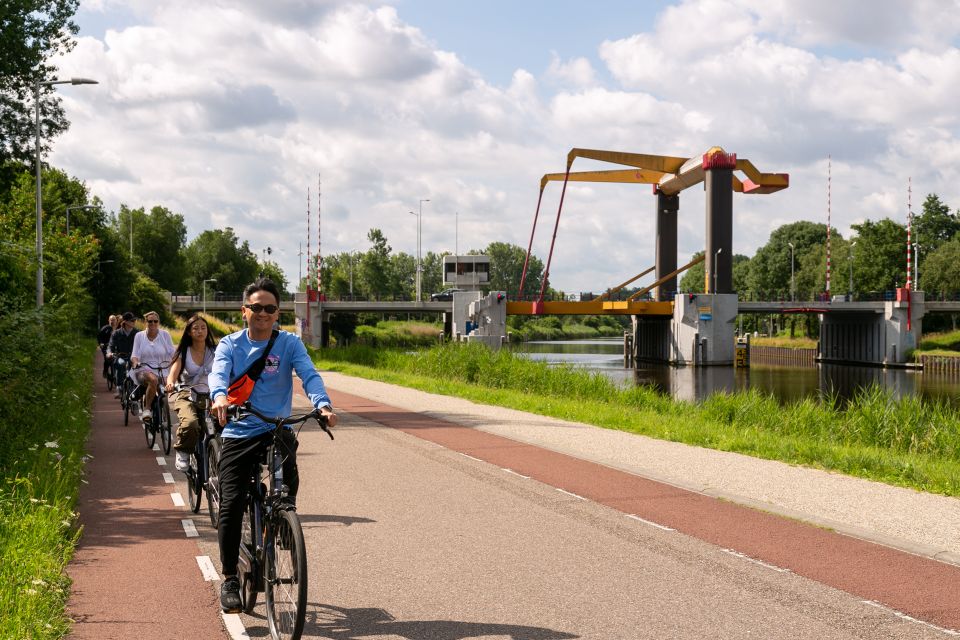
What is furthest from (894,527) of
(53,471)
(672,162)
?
(672,162)

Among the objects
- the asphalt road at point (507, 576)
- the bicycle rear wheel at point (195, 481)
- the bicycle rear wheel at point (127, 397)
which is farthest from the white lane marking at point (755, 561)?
the bicycle rear wheel at point (127, 397)

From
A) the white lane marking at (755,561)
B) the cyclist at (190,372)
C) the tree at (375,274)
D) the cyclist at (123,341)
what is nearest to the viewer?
the white lane marking at (755,561)

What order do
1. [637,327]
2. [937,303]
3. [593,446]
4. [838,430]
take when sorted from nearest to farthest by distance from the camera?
[593,446] < [838,430] < [937,303] < [637,327]

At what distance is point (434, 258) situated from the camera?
15100cm

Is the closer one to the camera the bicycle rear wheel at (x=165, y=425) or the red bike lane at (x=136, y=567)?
the red bike lane at (x=136, y=567)

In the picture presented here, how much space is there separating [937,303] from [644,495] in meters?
59.8

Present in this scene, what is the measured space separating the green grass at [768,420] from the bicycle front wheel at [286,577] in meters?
6.69

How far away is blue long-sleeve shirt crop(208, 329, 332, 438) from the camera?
4.51 m

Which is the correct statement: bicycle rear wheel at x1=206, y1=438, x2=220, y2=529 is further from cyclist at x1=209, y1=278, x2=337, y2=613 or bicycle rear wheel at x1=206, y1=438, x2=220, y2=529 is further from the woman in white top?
the woman in white top

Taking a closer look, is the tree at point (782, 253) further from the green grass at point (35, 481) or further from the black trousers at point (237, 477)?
the black trousers at point (237, 477)

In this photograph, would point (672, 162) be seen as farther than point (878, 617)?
Yes

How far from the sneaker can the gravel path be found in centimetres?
439

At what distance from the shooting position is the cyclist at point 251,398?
175 inches

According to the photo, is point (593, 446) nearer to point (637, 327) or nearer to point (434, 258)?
point (637, 327)
